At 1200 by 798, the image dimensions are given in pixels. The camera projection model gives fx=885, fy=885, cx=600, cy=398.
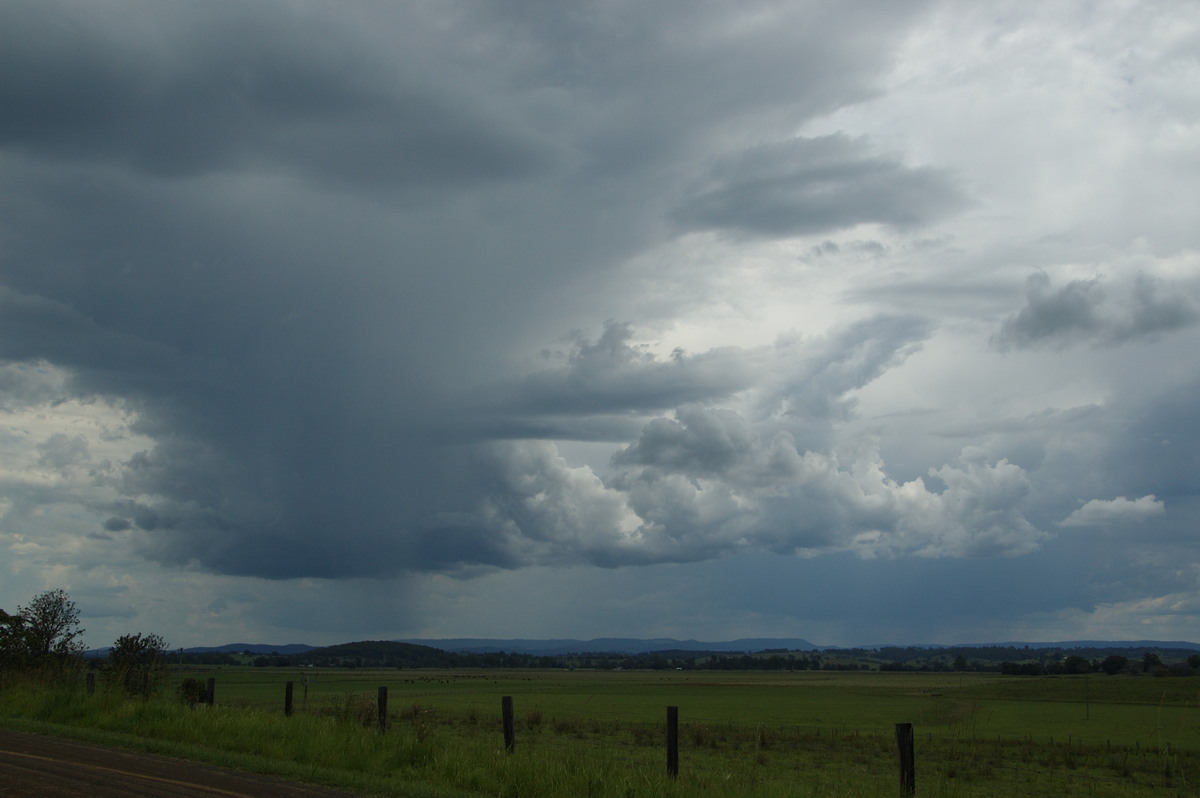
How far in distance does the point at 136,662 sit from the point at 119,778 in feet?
86.8

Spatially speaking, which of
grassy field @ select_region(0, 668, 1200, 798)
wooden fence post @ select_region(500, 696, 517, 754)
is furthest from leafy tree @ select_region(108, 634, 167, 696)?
wooden fence post @ select_region(500, 696, 517, 754)

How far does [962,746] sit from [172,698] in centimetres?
4105

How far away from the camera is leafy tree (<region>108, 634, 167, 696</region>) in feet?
94.8

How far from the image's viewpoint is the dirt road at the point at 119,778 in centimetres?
1395

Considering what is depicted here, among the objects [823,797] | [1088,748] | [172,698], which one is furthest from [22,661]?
[1088,748]

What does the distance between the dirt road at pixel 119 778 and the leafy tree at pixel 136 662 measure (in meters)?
9.93

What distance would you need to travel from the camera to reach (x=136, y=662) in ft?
125

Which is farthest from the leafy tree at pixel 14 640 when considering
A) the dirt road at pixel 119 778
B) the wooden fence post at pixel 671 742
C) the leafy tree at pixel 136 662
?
the wooden fence post at pixel 671 742

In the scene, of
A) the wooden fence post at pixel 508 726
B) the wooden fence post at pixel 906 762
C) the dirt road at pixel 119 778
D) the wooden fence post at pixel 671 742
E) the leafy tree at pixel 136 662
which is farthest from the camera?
the leafy tree at pixel 136 662

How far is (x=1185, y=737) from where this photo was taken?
58312 mm

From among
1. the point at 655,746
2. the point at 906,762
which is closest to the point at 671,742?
the point at 906,762

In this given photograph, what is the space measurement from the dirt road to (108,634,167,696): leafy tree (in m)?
9.93

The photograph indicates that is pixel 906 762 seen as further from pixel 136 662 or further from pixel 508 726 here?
pixel 136 662

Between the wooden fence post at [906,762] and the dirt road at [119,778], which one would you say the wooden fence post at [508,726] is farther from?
the wooden fence post at [906,762]
